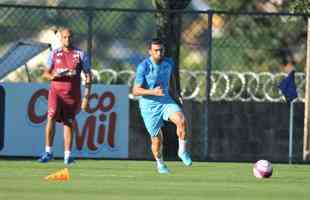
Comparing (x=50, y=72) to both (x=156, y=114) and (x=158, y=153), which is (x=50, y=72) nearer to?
(x=156, y=114)

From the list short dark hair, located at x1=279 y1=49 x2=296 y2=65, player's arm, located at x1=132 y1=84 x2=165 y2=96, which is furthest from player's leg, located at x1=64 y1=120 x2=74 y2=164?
short dark hair, located at x1=279 y1=49 x2=296 y2=65

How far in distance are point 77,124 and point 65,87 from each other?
8.22 ft

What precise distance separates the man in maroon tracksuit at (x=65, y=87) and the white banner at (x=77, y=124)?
214 cm

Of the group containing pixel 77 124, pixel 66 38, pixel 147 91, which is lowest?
pixel 77 124

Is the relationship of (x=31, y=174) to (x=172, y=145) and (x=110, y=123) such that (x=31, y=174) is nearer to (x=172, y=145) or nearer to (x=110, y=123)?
(x=110, y=123)

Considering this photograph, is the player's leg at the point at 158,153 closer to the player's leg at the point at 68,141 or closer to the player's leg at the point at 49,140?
the player's leg at the point at 68,141

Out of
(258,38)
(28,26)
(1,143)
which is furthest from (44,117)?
(258,38)

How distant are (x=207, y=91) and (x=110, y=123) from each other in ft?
6.57

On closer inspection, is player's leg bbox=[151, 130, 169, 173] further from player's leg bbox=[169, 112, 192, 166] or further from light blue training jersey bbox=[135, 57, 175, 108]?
light blue training jersey bbox=[135, 57, 175, 108]

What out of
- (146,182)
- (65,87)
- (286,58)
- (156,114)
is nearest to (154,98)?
(156,114)

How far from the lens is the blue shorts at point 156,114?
19438 millimetres

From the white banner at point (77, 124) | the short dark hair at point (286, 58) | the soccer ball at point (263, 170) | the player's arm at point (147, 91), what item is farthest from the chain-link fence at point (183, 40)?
the soccer ball at point (263, 170)

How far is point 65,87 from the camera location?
2130 centimetres

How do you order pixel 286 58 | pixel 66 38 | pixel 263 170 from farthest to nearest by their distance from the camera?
pixel 286 58 → pixel 66 38 → pixel 263 170
